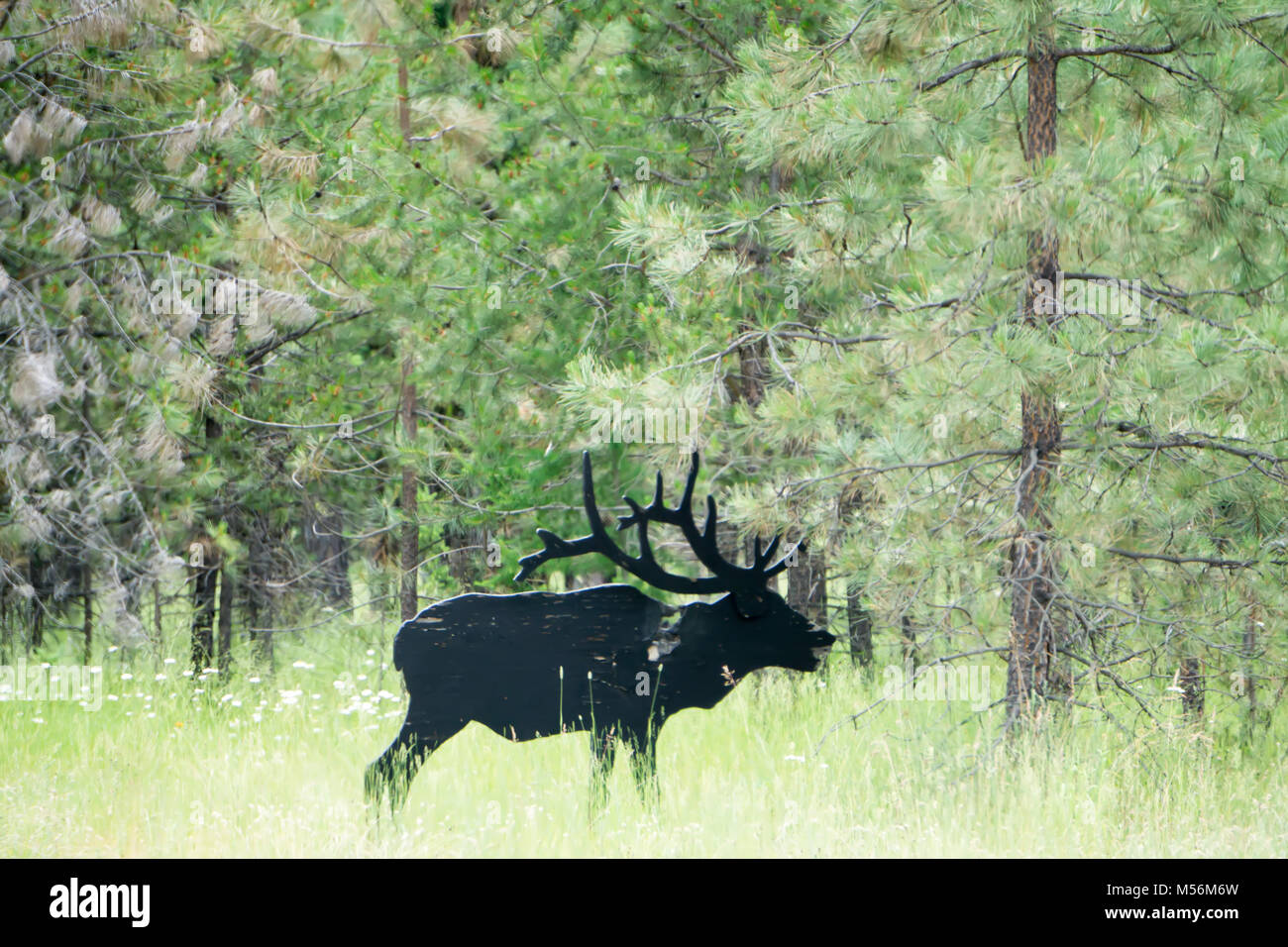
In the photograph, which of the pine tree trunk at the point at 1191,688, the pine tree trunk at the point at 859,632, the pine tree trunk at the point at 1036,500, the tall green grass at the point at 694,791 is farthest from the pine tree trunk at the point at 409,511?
the pine tree trunk at the point at 1191,688

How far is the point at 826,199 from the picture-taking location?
5.52 meters

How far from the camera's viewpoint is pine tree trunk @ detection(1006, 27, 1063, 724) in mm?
5188

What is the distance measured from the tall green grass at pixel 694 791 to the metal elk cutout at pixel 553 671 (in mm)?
264

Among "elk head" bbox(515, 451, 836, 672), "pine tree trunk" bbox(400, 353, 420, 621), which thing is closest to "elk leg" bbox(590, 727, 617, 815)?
"elk head" bbox(515, 451, 836, 672)

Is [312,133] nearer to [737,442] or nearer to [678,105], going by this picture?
[678,105]

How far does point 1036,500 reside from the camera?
5270 mm

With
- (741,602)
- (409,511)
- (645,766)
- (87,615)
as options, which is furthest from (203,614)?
(741,602)

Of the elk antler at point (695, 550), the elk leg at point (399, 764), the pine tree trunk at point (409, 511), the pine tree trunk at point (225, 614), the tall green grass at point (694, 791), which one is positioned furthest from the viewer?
the pine tree trunk at point (225, 614)

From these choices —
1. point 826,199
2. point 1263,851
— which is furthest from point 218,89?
point 1263,851

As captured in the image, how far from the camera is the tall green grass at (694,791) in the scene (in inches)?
183

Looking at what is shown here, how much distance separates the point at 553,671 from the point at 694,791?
3.30ft

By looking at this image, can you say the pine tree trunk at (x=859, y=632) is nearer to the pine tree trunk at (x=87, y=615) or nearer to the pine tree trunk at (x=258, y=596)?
the pine tree trunk at (x=258, y=596)

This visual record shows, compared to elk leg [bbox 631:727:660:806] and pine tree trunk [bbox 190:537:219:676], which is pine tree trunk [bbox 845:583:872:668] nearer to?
elk leg [bbox 631:727:660:806]

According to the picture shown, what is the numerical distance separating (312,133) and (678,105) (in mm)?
2613
